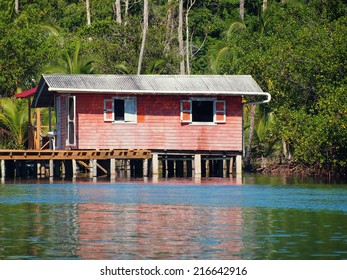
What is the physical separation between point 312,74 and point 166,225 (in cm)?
2493

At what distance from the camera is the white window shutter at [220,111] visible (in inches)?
2112

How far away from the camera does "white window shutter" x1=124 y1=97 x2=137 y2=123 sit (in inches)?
2080

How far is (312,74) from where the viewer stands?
53125mm

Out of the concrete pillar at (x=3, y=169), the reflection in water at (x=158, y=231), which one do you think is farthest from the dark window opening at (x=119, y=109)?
the reflection in water at (x=158, y=231)

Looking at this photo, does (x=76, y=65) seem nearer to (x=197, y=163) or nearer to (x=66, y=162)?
(x=66, y=162)

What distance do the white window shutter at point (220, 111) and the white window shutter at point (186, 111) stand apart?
121 centimetres

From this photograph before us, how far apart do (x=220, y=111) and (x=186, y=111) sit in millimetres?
1636

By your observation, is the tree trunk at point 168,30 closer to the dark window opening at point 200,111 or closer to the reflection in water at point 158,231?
the dark window opening at point 200,111

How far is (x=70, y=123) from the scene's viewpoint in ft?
174

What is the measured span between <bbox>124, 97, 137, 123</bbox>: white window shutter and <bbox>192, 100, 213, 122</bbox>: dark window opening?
2.88 metres

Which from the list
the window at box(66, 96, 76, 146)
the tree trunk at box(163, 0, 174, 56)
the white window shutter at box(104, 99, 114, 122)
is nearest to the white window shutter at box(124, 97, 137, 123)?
the white window shutter at box(104, 99, 114, 122)

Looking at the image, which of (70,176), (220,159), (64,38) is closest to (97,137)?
(70,176)

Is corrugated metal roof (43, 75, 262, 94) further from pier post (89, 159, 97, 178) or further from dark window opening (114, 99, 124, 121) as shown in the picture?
pier post (89, 159, 97, 178)

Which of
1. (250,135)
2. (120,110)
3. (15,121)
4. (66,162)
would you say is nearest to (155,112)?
(120,110)
